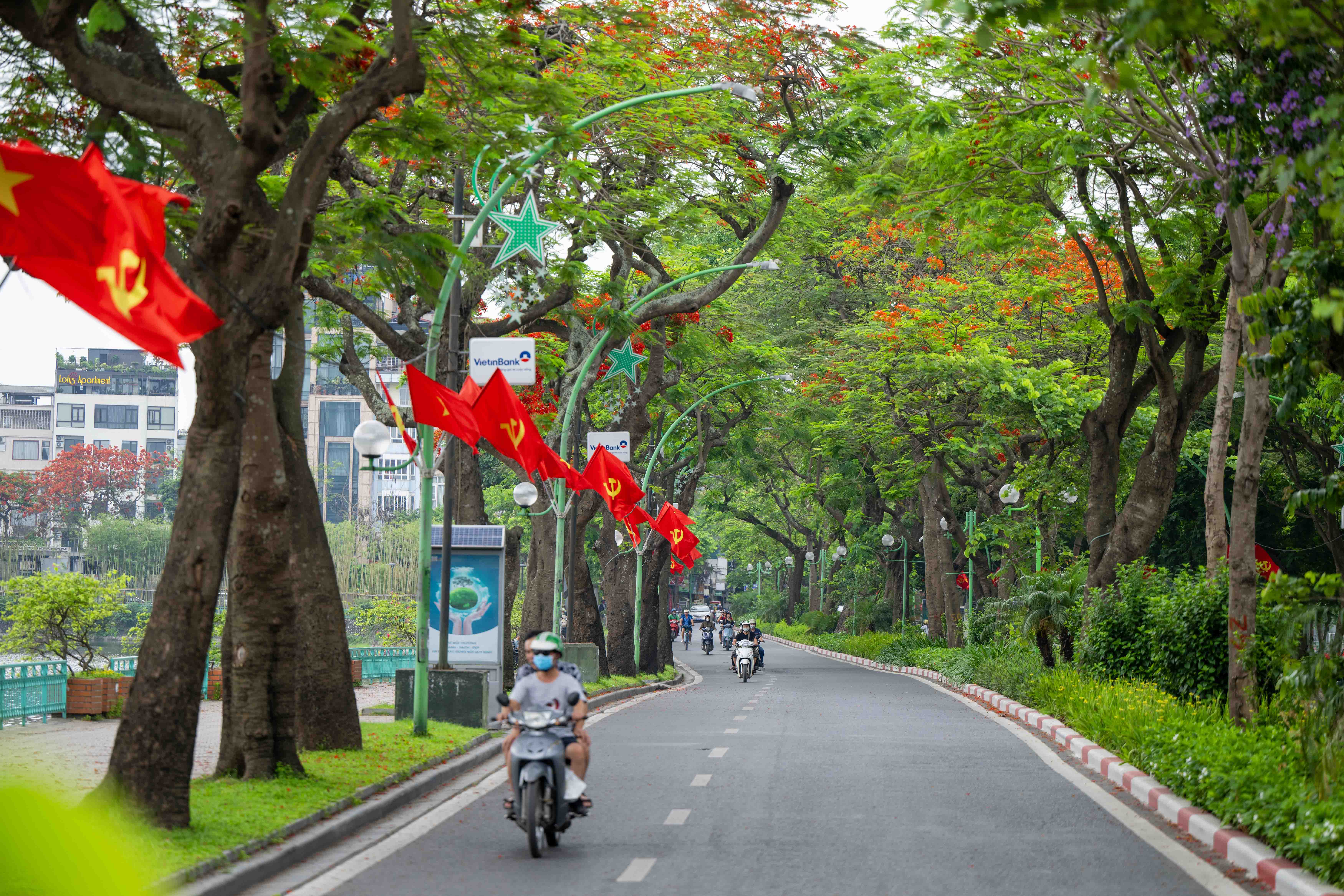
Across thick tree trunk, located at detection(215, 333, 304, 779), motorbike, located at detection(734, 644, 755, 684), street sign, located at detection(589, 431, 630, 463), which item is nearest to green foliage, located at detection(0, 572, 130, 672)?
street sign, located at detection(589, 431, 630, 463)

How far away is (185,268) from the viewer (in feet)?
35.0

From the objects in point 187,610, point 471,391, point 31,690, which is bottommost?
point 31,690

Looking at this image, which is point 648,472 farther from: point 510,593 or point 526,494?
point 526,494

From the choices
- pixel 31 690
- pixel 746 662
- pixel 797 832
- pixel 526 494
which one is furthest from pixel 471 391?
pixel 746 662

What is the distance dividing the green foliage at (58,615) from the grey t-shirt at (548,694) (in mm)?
13022

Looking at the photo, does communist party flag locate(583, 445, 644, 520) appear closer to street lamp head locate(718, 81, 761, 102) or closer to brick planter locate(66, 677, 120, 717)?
brick planter locate(66, 677, 120, 717)

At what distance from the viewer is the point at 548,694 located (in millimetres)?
10508

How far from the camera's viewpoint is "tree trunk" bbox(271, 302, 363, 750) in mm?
13633

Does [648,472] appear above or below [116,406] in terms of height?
below

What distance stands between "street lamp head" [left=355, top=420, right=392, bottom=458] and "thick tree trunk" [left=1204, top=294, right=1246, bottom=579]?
30.4 ft

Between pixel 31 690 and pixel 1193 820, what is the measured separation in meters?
15.1

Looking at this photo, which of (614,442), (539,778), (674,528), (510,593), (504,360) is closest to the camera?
(539,778)

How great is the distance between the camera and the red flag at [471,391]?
1736cm

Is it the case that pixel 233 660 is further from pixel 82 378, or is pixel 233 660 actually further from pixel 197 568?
pixel 82 378
